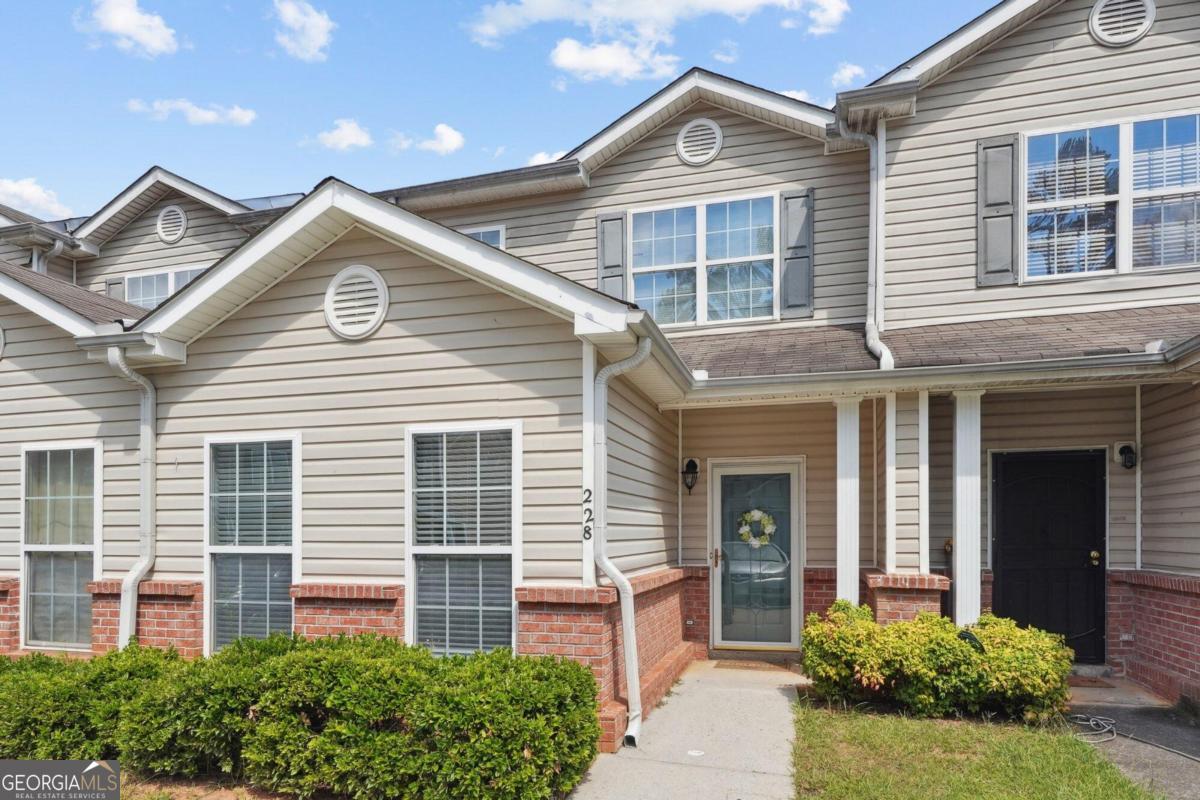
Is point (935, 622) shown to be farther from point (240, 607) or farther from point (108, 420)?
point (108, 420)

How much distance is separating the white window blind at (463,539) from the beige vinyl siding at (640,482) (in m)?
0.85

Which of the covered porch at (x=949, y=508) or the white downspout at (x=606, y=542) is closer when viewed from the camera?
the white downspout at (x=606, y=542)

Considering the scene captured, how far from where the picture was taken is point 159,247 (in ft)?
37.2

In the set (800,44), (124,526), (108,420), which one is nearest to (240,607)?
(124,526)

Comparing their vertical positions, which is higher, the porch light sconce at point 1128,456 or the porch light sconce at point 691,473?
the porch light sconce at point 1128,456

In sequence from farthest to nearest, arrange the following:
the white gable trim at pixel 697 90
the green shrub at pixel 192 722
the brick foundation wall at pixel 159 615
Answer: the white gable trim at pixel 697 90 → the brick foundation wall at pixel 159 615 → the green shrub at pixel 192 722

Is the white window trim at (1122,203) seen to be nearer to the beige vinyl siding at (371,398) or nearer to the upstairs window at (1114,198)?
the upstairs window at (1114,198)

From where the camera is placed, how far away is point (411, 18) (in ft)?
32.8

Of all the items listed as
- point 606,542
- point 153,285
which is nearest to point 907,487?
point 606,542

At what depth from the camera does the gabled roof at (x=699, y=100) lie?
27.3ft

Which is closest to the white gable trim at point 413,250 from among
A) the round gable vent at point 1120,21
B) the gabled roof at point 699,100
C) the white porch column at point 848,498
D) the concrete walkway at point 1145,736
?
the white porch column at point 848,498

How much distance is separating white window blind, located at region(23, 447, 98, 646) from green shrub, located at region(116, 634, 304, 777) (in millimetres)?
2665

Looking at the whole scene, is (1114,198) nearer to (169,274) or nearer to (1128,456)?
(1128,456)

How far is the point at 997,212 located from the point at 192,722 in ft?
26.8
